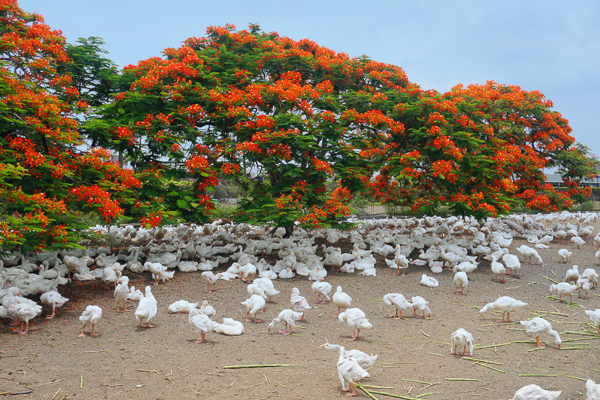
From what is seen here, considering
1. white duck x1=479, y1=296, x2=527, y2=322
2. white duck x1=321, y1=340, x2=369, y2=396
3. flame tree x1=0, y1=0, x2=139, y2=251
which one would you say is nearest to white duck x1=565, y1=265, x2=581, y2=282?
white duck x1=479, y1=296, x2=527, y2=322

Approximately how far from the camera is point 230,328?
459 centimetres

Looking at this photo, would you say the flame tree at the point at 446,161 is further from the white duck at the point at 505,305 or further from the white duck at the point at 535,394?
the white duck at the point at 535,394

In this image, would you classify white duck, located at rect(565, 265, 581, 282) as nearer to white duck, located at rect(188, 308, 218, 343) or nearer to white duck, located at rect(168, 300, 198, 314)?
white duck, located at rect(188, 308, 218, 343)

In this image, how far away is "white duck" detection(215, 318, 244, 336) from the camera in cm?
455

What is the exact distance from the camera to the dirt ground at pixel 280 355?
3225mm

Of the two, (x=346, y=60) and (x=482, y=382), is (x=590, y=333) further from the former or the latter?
(x=346, y=60)

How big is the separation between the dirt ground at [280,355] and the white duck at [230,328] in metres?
0.09

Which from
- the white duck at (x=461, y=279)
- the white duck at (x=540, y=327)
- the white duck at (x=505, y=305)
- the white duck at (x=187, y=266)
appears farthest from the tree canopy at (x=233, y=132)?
the white duck at (x=540, y=327)

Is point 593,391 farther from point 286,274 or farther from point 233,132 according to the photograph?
point 233,132

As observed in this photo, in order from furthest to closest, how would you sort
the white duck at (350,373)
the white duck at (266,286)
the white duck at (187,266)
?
the white duck at (187,266)
the white duck at (266,286)
the white duck at (350,373)

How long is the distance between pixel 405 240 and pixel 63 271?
25.3 feet

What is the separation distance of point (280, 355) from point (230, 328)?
94 cm

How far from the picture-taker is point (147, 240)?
1036 centimetres

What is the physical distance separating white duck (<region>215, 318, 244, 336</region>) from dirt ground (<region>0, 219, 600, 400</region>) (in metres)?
0.09
